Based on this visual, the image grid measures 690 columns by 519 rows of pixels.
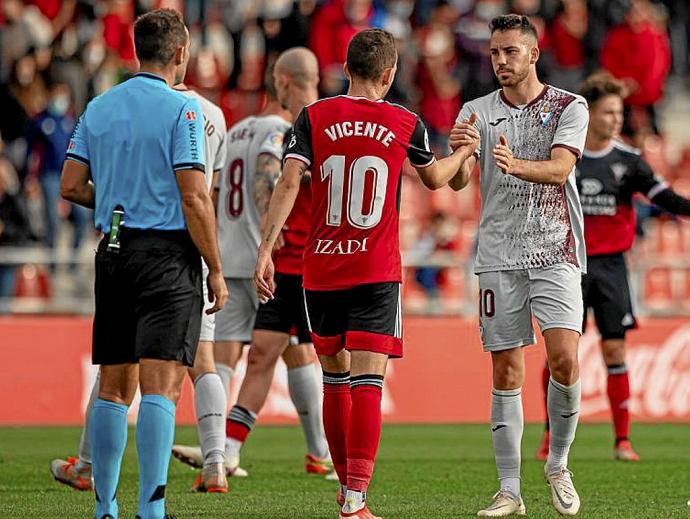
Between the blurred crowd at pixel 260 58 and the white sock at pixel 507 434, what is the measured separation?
8430 mm

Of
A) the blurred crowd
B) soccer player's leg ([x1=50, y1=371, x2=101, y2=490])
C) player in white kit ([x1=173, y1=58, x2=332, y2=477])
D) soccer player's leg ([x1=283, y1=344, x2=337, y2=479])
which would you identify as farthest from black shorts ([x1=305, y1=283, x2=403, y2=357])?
the blurred crowd

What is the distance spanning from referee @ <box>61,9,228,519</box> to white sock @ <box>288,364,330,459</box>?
3.50 meters

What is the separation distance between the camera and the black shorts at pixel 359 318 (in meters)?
7.14

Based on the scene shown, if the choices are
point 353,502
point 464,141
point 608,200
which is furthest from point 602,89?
point 353,502

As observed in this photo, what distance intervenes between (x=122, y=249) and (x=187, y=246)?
11.8 inches

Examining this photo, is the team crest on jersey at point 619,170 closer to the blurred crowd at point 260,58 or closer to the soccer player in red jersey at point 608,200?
the soccer player in red jersey at point 608,200

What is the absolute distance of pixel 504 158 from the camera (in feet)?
24.0

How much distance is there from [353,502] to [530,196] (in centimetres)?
205

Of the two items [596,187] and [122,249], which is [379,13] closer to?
[596,187]

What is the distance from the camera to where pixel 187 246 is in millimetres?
6711

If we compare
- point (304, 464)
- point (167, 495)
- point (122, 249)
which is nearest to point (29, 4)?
point (304, 464)

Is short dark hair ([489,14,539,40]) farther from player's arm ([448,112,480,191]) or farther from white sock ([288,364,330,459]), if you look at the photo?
white sock ([288,364,330,459])

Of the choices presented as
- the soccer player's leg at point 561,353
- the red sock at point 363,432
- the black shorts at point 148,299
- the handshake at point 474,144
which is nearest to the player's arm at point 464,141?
the handshake at point 474,144

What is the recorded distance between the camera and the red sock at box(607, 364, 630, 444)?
11422mm
